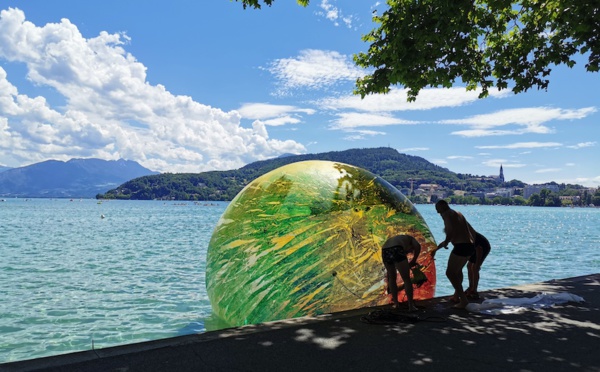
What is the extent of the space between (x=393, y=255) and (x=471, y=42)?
888 cm

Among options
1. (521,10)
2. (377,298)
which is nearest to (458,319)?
(377,298)

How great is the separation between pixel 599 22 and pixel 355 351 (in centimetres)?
1106

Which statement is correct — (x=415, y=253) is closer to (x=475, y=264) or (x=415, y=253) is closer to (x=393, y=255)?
(x=393, y=255)

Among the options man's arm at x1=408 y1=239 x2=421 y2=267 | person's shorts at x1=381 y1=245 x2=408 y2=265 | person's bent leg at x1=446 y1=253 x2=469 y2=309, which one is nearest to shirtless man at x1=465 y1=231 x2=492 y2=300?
person's bent leg at x1=446 y1=253 x2=469 y2=309

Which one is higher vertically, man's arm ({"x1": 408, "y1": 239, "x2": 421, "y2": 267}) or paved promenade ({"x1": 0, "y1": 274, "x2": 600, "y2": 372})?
man's arm ({"x1": 408, "y1": 239, "x2": 421, "y2": 267})

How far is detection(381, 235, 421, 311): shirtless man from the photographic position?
696 cm

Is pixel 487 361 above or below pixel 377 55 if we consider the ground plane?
below

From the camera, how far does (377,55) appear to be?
12305 millimetres

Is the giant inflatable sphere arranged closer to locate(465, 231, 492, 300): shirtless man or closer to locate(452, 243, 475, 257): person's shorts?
locate(452, 243, 475, 257): person's shorts

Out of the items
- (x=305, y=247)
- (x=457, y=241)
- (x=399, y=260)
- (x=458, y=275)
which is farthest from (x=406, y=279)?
(x=305, y=247)

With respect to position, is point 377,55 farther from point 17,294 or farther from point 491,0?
point 17,294

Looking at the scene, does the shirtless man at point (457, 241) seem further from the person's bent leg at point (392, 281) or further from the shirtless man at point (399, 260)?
the person's bent leg at point (392, 281)

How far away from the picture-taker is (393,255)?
22.9 feet

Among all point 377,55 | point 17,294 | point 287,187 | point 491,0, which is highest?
point 491,0
